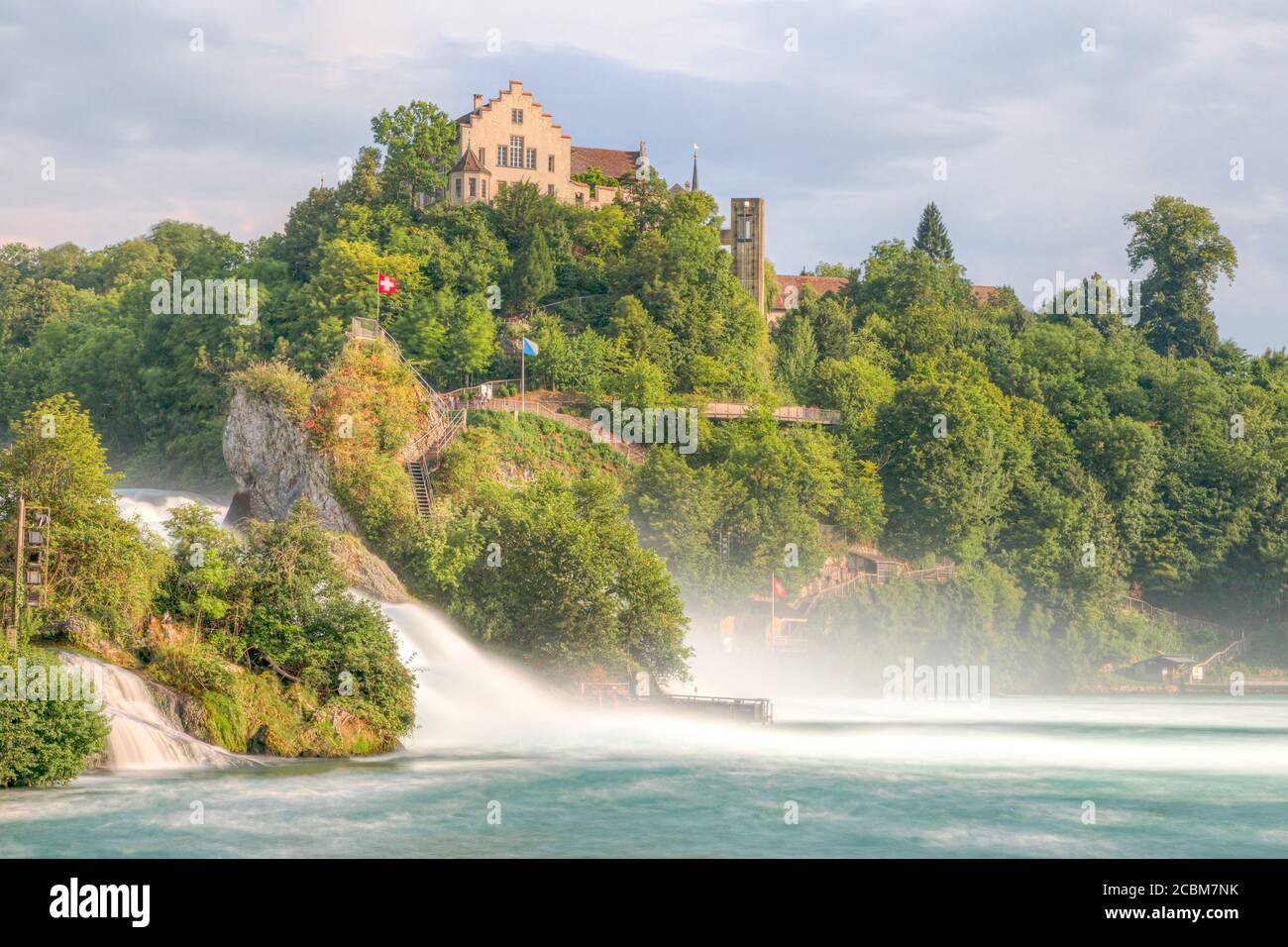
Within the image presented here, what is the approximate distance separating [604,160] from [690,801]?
7755cm

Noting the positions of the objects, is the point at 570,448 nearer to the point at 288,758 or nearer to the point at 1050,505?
the point at 1050,505

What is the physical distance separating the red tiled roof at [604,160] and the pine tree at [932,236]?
2883 centimetres

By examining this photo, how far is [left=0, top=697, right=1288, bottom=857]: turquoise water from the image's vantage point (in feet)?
92.0

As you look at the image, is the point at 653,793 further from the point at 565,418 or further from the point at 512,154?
the point at 512,154

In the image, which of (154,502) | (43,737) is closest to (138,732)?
(43,737)

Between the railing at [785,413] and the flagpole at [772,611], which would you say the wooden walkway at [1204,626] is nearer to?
the railing at [785,413]

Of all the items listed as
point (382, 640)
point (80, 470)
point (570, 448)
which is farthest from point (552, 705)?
point (570, 448)

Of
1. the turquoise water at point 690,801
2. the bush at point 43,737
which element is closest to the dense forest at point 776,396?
the turquoise water at point 690,801

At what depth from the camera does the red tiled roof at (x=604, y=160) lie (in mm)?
103938

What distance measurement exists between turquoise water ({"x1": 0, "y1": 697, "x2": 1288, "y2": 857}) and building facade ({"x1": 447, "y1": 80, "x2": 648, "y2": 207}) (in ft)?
172

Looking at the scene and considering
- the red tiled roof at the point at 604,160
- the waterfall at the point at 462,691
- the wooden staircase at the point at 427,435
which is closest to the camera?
the waterfall at the point at 462,691

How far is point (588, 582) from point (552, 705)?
14.4ft

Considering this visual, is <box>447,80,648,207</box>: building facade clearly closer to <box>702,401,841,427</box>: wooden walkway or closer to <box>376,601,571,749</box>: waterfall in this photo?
<box>702,401,841,427</box>: wooden walkway
